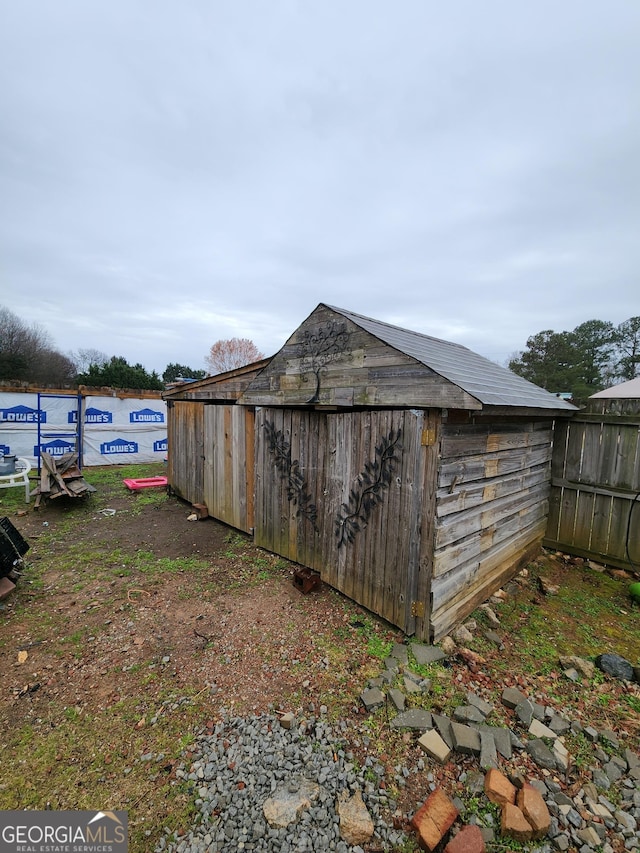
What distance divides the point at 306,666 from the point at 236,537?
10.4 feet

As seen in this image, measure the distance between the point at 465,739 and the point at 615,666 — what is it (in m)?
1.80

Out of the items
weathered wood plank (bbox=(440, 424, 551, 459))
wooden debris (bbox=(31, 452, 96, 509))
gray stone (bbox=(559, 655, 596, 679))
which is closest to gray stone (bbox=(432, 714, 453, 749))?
gray stone (bbox=(559, 655, 596, 679))

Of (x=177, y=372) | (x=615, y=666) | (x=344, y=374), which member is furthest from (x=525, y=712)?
(x=177, y=372)

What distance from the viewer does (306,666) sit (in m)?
2.86

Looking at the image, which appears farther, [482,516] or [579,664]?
[482,516]

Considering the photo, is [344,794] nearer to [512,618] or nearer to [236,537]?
[512,618]

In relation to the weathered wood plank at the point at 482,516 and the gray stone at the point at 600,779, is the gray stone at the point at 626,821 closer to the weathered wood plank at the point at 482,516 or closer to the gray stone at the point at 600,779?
the gray stone at the point at 600,779

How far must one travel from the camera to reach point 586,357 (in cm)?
2416

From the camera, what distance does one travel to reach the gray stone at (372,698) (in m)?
2.43

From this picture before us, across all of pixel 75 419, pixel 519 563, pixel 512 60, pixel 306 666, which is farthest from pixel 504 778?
pixel 75 419

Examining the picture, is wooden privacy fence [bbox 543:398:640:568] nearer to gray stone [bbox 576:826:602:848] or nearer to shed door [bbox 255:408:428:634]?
shed door [bbox 255:408:428:634]

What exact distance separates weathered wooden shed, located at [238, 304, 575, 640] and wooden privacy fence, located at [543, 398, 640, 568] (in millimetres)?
798

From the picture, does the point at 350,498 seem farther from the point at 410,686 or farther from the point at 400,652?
the point at 410,686

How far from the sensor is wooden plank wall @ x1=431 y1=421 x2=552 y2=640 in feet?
10.1
